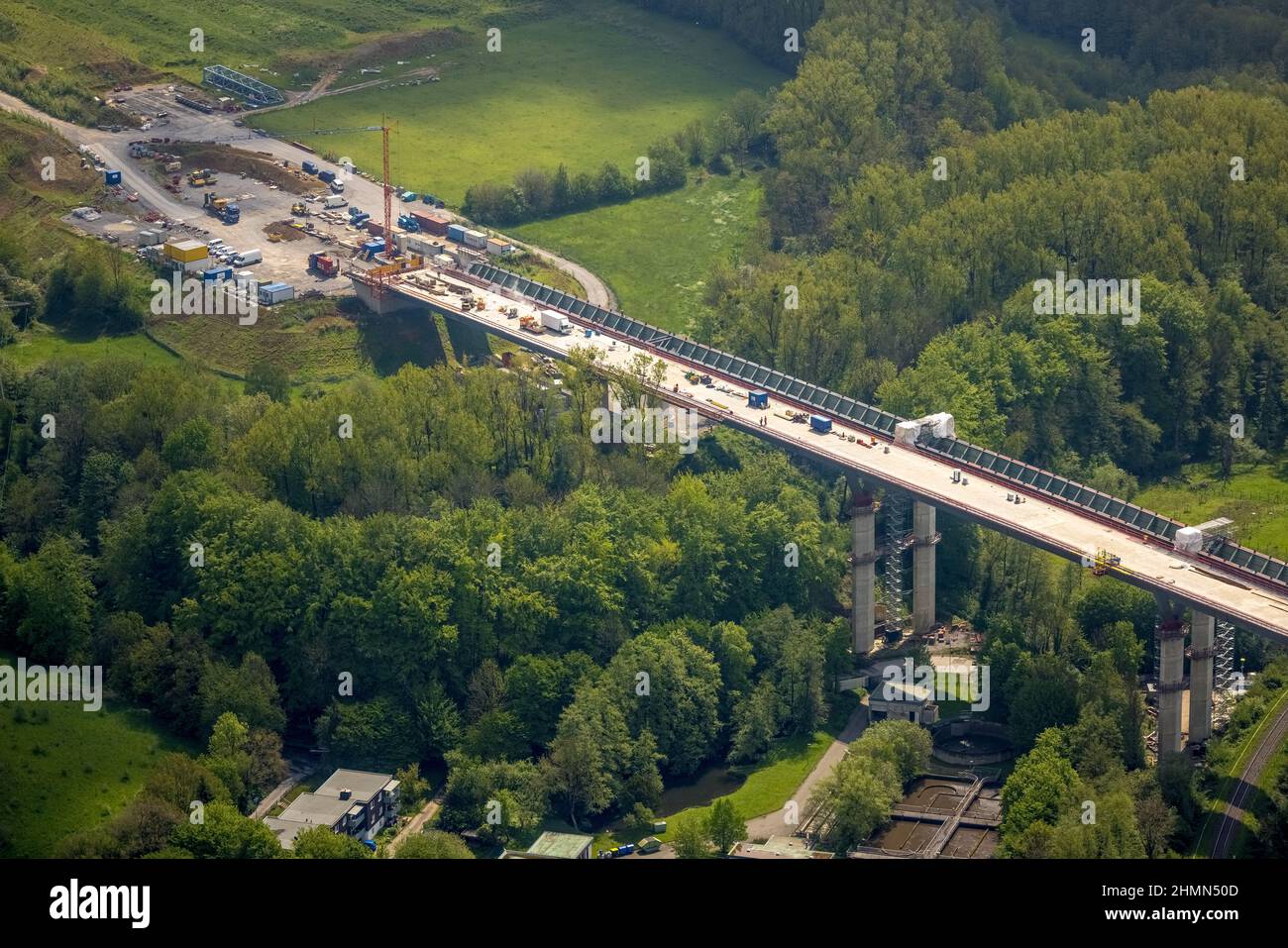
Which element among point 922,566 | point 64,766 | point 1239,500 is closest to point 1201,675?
point 922,566

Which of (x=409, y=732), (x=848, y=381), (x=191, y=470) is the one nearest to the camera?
(x=409, y=732)

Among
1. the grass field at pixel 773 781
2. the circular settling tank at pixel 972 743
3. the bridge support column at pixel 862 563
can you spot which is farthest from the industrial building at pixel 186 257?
the circular settling tank at pixel 972 743

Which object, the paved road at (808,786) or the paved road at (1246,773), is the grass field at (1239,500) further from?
the paved road at (808,786)

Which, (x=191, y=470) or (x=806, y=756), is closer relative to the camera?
(x=806, y=756)

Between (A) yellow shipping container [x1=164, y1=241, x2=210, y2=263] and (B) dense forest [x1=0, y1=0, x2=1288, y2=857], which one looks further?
(A) yellow shipping container [x1=164, y1=241, x2=210, y2=263]

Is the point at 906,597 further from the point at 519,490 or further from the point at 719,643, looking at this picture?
the point at 519,490

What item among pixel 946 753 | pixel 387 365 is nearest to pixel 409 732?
pixel 946 753

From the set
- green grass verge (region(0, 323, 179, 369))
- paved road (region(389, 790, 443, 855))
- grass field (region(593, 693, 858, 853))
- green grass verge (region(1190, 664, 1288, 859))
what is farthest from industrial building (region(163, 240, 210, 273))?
green grass verge (region(1190, 664, 1288, 859))

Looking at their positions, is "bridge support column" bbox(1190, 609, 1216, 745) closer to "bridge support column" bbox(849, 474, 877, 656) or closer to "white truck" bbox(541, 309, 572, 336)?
"bridge support column" bbox(849, 474, 877, 656)
